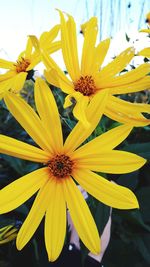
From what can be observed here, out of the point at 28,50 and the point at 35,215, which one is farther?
the point at 28,50

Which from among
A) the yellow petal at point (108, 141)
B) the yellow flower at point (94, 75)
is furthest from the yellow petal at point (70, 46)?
the yellow petal at point (108, 141)

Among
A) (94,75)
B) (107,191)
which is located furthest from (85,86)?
(107,191)

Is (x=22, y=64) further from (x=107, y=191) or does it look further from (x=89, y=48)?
(x=107, y=191)

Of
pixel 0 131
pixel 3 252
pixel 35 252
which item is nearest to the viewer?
pixel 35 252

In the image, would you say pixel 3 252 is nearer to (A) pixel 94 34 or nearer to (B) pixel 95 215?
(B) pixel 95 215

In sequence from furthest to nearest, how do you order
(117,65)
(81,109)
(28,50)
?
(28,50)
(117,65)
(81,109)

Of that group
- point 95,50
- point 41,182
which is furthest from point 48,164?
point 95,50

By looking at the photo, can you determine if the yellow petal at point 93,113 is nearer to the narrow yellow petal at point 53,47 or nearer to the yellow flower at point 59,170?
the yellow flower at point 59,170
